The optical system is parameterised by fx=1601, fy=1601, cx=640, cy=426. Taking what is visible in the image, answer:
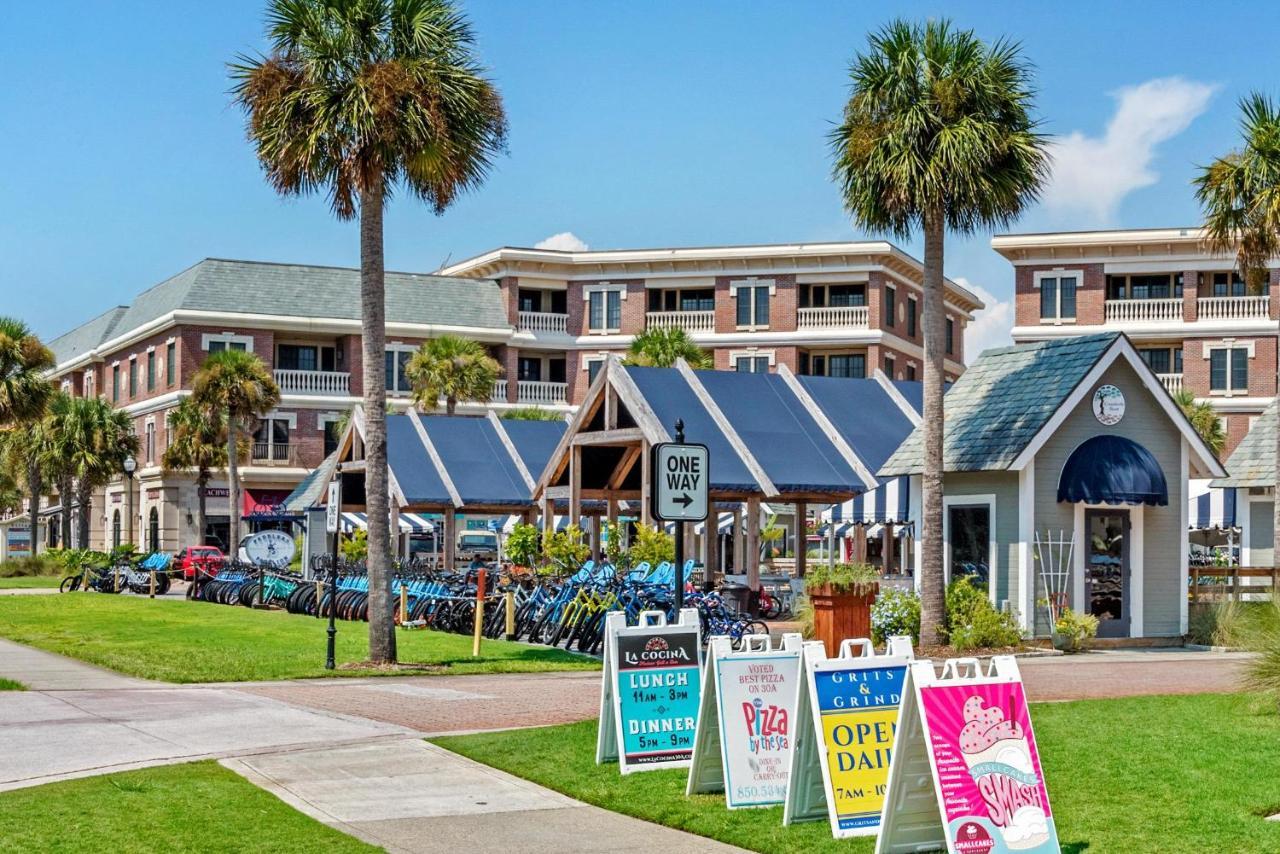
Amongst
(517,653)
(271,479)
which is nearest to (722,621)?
(517,653)

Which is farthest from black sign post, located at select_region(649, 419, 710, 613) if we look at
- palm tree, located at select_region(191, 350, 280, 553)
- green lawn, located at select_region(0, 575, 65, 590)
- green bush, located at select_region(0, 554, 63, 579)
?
green bush, located at select_region(0, 554, 63, 579)

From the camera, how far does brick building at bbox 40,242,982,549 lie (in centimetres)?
6600

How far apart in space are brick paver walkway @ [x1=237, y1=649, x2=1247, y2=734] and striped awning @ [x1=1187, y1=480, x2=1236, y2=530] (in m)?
9.51

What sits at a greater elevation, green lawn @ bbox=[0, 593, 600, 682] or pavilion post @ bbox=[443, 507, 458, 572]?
pavilion post @ bbox=[443, 507, 458, 572]

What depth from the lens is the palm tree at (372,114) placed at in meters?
20.4

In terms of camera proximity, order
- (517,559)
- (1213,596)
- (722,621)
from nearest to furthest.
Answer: (722,621) → (1213,596) → (517,559)

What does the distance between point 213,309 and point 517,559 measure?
37.1 metres

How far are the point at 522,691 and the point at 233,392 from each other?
128 ft

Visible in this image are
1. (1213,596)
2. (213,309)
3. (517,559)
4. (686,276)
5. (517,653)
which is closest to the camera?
(517,653)

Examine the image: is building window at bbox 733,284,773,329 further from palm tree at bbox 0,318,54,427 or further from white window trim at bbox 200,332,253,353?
palm tree at bbox 0,318,54,427

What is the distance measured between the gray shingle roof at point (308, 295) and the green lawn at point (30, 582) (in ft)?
46.1

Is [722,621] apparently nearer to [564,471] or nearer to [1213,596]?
[1213,596]

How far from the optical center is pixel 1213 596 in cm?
2634

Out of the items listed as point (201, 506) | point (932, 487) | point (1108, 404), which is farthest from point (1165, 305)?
point (932, 487)
